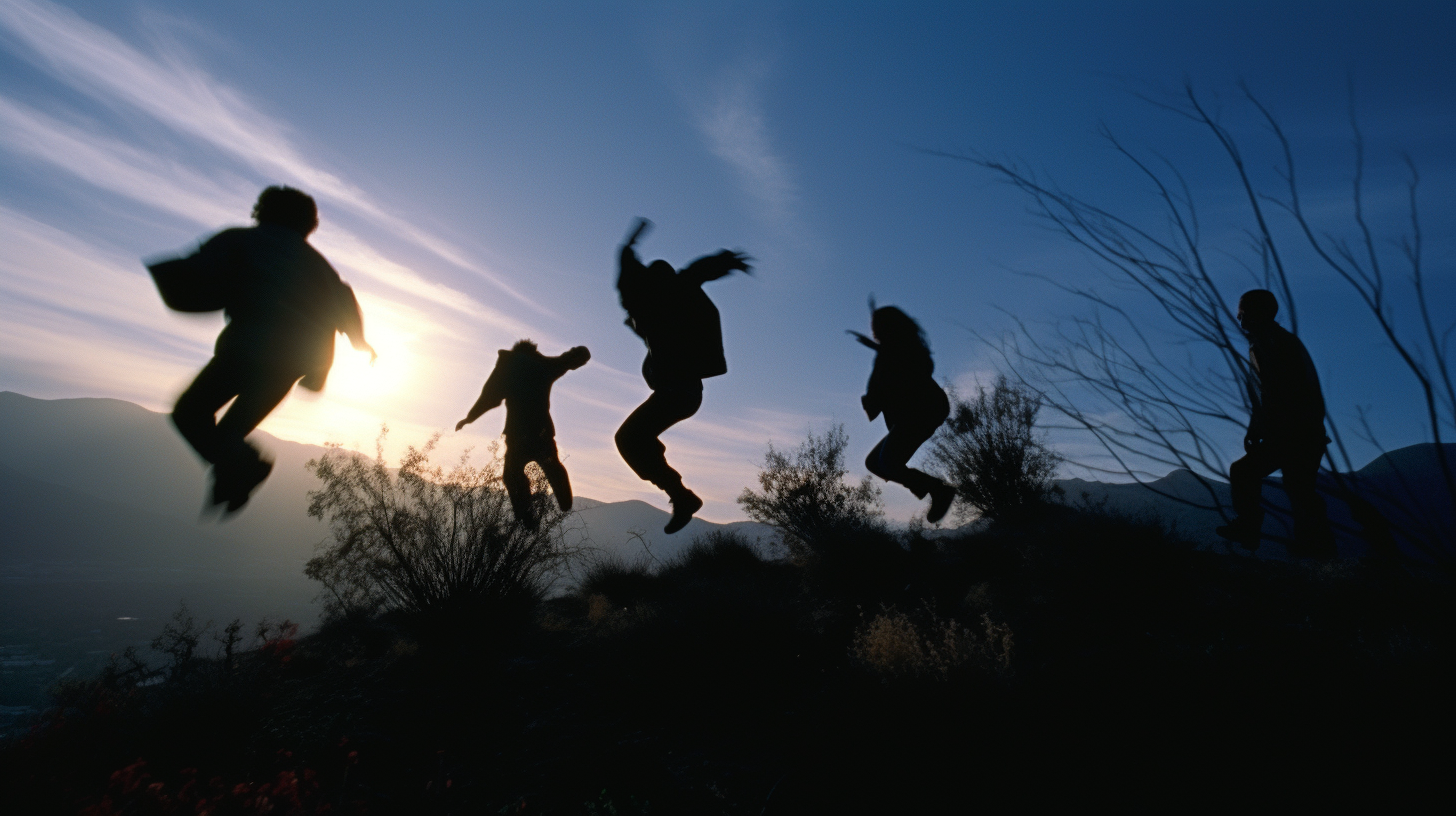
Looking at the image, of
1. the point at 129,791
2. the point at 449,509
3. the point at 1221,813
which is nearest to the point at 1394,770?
the point at 1221,813

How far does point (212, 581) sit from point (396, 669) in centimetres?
13595

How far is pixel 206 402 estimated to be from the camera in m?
2.84

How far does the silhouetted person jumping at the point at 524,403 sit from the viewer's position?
5086 millimetres

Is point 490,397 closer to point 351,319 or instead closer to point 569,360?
point 569,360

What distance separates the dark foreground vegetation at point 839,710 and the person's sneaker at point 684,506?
1.54 metres

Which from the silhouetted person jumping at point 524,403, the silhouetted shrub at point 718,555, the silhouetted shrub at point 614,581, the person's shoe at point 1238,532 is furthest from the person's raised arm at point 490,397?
the silhouetted shrub at point 718,555

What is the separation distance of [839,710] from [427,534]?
16.9ft

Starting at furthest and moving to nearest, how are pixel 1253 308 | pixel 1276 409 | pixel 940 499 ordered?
pixel 940 499 → pixel 1253 308 → pixel 1276 409

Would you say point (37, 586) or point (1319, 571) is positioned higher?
point (1319, 571)

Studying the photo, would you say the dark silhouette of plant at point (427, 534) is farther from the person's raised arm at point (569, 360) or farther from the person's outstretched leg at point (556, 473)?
the person's raised arm at point (569, 360)

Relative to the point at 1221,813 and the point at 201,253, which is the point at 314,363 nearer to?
the point at 201,253

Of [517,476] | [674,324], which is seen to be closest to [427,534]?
[517,476]

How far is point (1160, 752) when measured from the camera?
3281 millimetres

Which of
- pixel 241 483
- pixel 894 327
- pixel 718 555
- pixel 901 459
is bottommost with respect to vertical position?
pixel 718 555
